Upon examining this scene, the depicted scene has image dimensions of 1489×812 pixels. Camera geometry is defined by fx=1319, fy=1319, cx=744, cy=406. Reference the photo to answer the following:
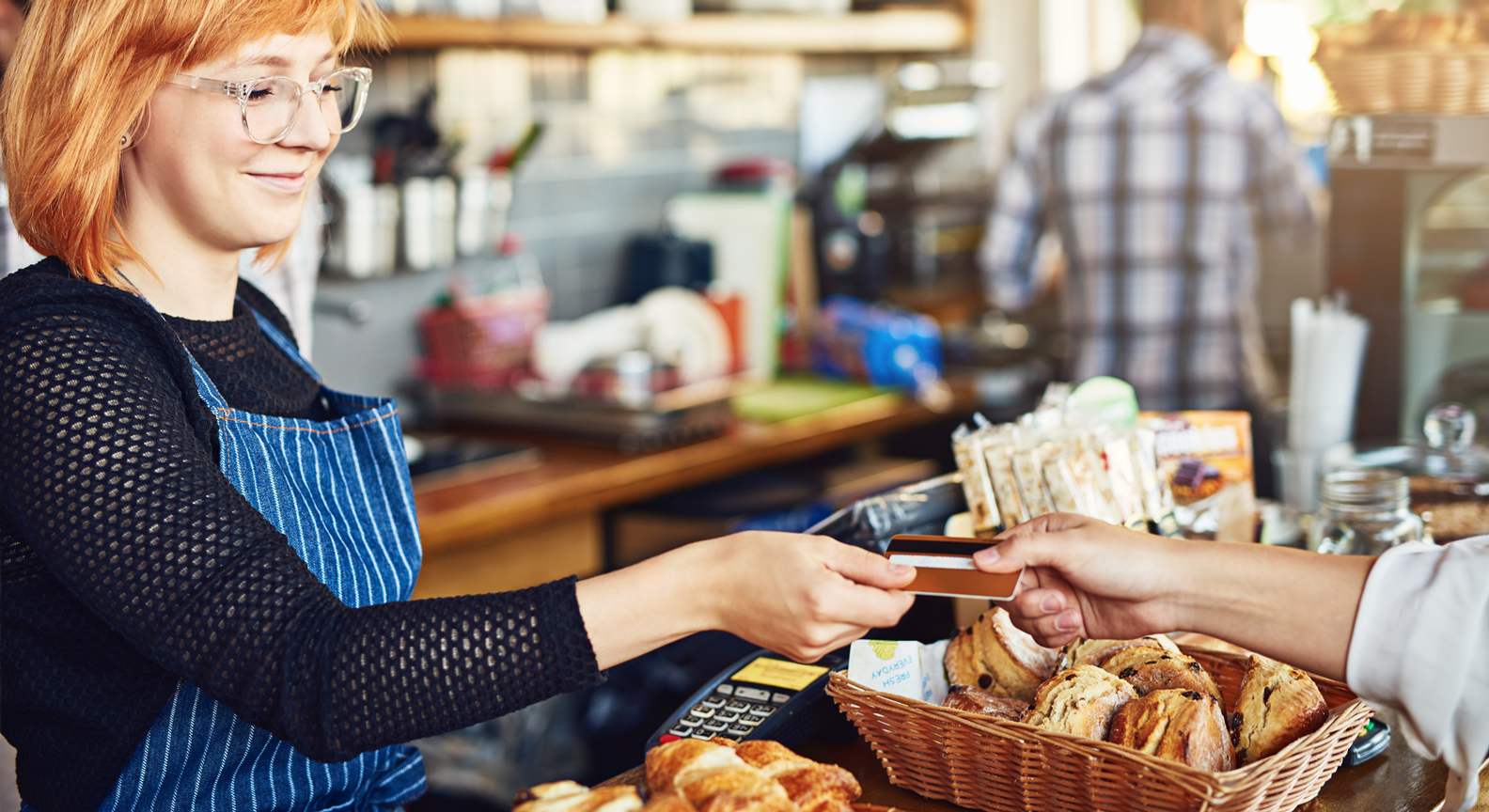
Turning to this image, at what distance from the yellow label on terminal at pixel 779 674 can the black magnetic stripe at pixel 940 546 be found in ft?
0.81

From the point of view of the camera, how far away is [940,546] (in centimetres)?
118

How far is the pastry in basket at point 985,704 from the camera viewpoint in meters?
1.20

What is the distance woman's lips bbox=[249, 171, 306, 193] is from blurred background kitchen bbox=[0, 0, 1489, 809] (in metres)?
0.76

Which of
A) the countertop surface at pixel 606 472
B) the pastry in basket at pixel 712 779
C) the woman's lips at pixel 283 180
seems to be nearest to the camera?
the pastry in basket at pixel 712 779

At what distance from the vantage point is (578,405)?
10.8 feet

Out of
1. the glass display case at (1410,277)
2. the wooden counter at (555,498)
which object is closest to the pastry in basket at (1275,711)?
the glass display case at (1410,277)

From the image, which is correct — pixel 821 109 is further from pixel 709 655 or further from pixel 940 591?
pixel 940 591

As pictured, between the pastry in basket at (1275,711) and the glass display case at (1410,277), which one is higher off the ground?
the glass display case at (1410,277)

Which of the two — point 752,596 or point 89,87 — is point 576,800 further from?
point 89,87

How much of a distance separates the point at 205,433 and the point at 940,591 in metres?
0.70

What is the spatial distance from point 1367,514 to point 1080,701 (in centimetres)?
68

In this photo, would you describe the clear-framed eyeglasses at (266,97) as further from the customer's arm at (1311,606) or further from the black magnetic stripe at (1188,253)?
the black magnetic stripe at (1188,253)

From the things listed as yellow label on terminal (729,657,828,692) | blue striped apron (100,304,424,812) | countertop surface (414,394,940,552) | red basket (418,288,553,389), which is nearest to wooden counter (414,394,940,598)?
countertop surface (414,394,940,552)

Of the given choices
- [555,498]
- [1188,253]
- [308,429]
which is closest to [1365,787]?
[308,429]
